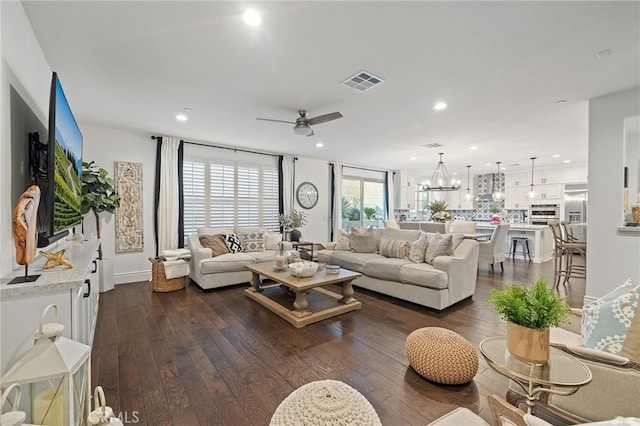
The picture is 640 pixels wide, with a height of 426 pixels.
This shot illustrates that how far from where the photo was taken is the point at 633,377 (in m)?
1.20

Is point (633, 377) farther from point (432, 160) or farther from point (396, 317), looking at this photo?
point (432, 160)

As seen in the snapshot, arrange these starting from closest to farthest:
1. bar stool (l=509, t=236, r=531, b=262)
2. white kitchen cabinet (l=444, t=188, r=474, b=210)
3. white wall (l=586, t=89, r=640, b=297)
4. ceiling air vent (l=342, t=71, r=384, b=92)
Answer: ceiling air vent (l=342, t=71, r=384, b=92) → white wall (l=586, t=89, r=640, b=297) → bar stool (l=509, t=236, r=531, b=262) → white kitchen cabinet (l=444, t=188, r=474, b=210)

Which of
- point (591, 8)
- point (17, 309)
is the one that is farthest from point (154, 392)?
point (591, 8)

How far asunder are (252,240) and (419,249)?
3004mm

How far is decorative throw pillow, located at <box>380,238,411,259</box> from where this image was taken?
170 inches

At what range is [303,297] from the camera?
10.2ft

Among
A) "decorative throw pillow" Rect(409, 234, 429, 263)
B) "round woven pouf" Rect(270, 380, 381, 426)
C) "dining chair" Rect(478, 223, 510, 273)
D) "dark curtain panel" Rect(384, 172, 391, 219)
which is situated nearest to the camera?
"round woven pouf" Rect(270, 380, 381, 426)

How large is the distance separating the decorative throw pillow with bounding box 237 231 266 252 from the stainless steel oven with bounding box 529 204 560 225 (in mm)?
8237

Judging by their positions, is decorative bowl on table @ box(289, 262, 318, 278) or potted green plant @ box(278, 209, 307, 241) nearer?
decorative bowl on table @ box(289, 262, 318, 278)

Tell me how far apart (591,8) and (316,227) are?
6.19 meters

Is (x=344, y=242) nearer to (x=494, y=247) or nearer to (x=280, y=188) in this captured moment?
(x=280, y=188)

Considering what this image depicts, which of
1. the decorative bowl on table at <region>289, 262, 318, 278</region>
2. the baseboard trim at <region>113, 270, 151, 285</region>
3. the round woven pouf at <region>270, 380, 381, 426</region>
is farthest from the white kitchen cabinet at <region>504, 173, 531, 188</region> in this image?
the baseboard trim at <region>113, 270, 151, 285</region>

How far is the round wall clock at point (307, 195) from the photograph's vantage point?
7035 millimetres

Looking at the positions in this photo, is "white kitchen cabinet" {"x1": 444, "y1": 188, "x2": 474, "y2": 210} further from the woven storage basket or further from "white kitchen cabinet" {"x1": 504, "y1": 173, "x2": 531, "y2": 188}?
the woven storage basket
